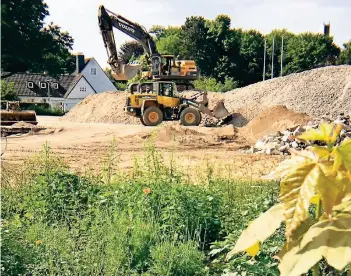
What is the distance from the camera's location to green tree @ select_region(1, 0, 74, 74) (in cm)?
3597

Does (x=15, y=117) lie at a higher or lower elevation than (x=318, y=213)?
lower

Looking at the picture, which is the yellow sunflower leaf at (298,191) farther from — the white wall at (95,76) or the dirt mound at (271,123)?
the white wall at (95,76)

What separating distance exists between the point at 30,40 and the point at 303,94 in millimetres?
20893

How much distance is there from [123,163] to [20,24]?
28.6m

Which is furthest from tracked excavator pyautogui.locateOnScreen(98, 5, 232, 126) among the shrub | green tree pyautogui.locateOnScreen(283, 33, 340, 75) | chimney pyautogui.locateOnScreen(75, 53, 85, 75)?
green tree pyautogui.locateOnScreen(283, 33, 340, 75)

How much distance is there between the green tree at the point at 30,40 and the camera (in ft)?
118

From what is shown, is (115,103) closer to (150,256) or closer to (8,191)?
(8,191)

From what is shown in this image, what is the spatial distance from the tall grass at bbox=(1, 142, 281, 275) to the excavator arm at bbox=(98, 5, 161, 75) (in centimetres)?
1552

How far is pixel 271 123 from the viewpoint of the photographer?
56.5ft

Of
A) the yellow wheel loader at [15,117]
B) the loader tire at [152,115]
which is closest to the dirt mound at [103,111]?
the loader tire at [152,115]

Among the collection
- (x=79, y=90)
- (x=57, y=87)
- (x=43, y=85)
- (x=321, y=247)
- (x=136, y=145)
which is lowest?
(x=136, y=145)

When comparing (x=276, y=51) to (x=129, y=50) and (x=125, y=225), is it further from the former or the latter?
(x=125, y=225)

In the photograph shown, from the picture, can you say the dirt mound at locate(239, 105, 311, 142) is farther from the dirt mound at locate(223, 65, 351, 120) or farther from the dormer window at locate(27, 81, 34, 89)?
the dormer window at locate(27, 81, 34, 89)

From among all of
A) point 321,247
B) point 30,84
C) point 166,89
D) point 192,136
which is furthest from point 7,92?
point 321,247
